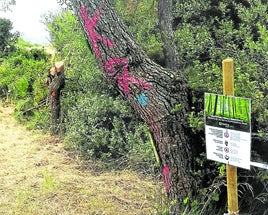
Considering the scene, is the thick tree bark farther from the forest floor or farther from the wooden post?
the wooden post

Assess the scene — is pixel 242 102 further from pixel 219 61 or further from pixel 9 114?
pixel 9 114

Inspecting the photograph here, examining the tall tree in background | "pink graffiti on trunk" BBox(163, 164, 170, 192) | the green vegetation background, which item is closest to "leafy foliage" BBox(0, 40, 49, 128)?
the green vegetation background

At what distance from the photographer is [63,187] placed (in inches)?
175

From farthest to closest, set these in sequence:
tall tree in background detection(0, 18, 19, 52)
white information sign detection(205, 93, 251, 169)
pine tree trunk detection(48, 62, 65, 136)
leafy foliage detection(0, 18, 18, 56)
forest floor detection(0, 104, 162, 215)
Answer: tall tree in background detection(0, 18, 19, 52), leafy foliage detection(0, 18, 18, 56), pine tree trunk detection(48, 62, 65, 136), forest floor detection(0, 104, 162, 215), white information sign detection(205, 93, 251, 169)

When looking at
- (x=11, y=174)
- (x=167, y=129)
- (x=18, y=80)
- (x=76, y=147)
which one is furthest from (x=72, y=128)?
(x=18, y=80)

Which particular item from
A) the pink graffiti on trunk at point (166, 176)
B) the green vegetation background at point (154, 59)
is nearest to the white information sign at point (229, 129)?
the green vegetation background at point (154, 59)

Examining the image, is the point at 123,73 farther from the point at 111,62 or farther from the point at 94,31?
the point at 94,31

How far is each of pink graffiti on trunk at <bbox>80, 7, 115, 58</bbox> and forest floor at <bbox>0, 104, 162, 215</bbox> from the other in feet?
4.28

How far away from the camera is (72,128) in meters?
5.66

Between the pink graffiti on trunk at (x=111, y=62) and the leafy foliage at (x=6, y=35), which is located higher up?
the leafy foliage at (x=6, y=35)

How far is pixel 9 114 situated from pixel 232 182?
19.3ft

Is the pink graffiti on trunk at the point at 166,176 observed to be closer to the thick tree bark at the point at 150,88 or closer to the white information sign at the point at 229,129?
the thick tree bark at the point at 150,88

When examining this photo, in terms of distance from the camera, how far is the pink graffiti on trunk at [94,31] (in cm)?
351

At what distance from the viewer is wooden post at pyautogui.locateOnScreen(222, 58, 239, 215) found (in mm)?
2533
